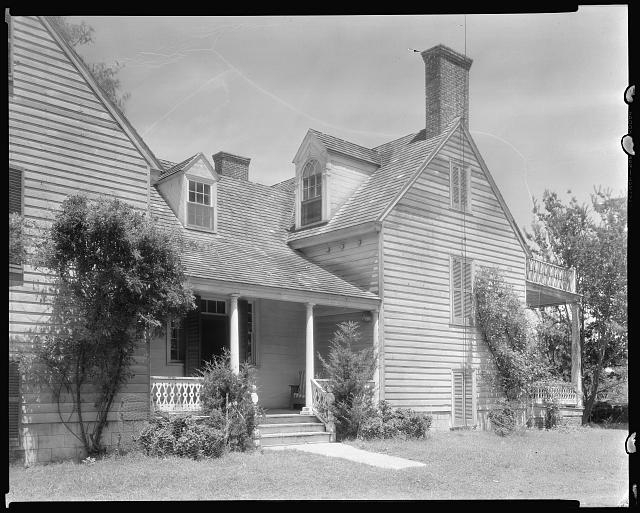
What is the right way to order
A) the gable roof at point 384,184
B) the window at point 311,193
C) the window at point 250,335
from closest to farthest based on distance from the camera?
1. the window at point 250,335
2. the gable roof at point 384,184
3. the window at point 311,193

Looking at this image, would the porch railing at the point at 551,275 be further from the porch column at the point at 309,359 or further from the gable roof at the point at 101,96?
the gable roof at the point at 101,96

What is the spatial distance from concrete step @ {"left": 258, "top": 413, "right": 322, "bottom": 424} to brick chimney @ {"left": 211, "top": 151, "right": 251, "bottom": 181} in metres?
9.56

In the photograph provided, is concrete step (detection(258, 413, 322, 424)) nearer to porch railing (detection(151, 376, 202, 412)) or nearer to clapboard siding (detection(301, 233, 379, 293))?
porch railing (detection(151, 376, 202, 412))

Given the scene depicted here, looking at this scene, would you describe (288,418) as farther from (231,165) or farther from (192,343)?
(231,165)

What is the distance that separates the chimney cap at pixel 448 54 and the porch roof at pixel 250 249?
6062 mm

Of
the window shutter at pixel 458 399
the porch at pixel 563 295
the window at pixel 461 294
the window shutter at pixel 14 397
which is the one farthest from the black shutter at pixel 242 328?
the porch at pixel 563 295

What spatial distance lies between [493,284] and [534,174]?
3.70 m

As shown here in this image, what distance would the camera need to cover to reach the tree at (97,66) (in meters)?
13.2

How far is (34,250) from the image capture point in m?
13.0

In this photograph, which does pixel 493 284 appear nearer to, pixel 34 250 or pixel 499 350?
pixel 499 350

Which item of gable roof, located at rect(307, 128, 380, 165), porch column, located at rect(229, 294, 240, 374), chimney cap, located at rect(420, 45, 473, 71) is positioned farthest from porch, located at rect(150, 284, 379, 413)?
chimney cap, located at rect(420, 45, 473, 71)

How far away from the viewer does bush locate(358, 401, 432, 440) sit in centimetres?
1633

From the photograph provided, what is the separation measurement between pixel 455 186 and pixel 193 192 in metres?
7.22

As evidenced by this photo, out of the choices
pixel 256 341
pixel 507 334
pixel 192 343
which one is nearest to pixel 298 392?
pixel 256 341
